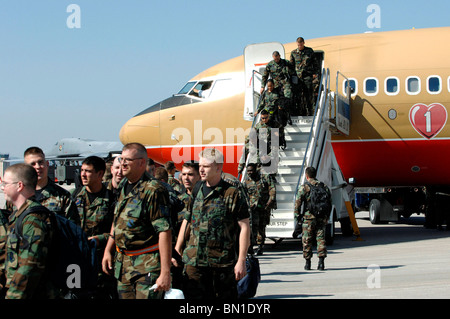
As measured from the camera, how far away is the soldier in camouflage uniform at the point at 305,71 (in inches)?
592

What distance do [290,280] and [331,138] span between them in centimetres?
733

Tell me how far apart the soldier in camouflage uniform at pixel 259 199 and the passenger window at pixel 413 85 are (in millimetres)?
5366

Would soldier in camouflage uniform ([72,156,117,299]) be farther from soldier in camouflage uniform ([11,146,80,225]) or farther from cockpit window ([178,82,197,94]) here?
cockpit window ([178,82,197,94])

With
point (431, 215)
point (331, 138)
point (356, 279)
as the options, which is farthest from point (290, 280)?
point (431, 215)

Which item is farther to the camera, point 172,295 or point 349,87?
point 349,87

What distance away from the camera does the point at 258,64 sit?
15.7 metres

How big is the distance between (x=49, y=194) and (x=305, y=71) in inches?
419

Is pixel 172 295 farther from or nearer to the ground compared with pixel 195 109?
nearer to the ground

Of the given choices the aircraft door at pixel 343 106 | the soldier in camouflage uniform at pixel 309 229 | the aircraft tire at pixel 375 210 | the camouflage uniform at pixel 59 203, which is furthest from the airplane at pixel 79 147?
the camouflage uniform at pixel 59 203

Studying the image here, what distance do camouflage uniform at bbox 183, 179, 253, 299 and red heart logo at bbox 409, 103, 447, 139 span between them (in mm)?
10916

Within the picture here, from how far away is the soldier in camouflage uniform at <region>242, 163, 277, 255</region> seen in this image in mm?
Result: 11891

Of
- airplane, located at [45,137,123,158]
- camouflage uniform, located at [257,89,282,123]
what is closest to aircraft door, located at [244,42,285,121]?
camouflage uniform, located at [257,89,282,123]
